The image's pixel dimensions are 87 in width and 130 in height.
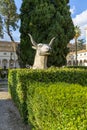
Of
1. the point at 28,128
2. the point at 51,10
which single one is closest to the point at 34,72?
the point at 28,128

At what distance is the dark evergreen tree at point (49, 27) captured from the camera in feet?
66.7

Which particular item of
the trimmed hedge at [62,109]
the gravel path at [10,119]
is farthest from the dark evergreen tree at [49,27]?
the trimmed hedge at [62,109]

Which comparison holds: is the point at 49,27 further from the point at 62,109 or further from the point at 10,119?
the point at 62,109

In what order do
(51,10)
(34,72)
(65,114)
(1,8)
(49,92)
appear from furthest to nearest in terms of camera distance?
1. (1,8)
2. (51,10)
3. (34,72)
4. (49,92)
5. (65,114)

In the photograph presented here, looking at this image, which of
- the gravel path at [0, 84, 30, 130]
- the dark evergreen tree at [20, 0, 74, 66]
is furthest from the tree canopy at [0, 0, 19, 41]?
the gravel path at [0, 84, 30, 130]

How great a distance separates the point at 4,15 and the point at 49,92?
2879 cm

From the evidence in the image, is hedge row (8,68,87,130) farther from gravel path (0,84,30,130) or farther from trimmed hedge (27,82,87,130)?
gravel path (0,84,30,130)

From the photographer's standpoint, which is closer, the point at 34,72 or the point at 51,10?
the point at 34,72

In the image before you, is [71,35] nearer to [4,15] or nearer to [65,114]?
[4,15]

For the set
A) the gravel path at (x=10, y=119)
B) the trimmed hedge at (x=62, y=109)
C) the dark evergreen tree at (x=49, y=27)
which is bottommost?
the gravel path at (x=10, y=119)

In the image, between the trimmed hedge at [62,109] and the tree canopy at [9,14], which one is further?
the tree canopy at [9,14]

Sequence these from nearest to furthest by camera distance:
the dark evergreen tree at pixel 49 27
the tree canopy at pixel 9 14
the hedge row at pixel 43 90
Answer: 1. the hedge row at pixel 43 90
2. the dark evergreen tree at pixel 49 27
3. the tree canopy at pixel 9 14

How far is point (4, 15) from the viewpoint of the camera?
32.8 meters

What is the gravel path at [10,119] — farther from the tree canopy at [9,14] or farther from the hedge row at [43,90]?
the tree canopy at [9,14]
